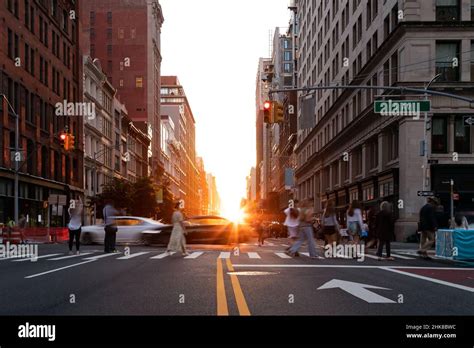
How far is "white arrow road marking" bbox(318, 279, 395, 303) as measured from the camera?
9.44 meters

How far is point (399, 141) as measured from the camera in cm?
3725

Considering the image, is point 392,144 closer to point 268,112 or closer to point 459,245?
point 268,112

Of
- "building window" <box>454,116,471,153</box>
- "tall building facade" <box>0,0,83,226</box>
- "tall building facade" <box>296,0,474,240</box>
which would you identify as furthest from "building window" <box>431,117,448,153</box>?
"tall building facade" <box>0,0,83,226</box>

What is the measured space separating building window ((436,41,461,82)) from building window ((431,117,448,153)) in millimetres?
2653

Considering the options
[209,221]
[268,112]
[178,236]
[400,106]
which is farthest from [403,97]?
[178,236]

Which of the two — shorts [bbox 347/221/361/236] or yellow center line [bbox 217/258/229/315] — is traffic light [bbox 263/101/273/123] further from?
yellow center line [bbox 217/258/229/315]

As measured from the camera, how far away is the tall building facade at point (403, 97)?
1425 inches

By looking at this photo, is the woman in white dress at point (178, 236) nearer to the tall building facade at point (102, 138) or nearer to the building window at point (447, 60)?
the building window at point (447, 60)

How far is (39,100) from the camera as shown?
162ft

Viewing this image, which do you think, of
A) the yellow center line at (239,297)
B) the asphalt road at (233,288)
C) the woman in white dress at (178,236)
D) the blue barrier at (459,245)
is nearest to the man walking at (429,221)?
the blue barrier at (459,245)

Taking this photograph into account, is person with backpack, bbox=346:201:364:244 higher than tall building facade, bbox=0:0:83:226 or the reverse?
the reverse

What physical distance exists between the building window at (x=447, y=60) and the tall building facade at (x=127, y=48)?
266 ft

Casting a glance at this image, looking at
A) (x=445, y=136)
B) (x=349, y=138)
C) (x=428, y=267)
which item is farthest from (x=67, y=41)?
(x=428, y=267)
